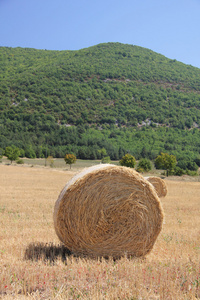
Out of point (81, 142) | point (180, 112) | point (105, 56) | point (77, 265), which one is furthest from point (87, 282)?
point (105, 56)

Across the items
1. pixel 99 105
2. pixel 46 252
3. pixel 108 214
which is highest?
pixel 99 105

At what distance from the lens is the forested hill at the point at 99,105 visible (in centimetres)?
6406

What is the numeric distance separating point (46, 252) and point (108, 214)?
130 cm

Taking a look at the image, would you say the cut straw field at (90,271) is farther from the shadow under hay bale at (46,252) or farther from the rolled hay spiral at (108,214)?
the rolled hay spiral at (108,214)

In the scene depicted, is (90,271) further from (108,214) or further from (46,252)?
(108,214)

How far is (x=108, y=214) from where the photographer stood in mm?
5684

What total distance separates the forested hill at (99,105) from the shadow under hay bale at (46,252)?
5270cm

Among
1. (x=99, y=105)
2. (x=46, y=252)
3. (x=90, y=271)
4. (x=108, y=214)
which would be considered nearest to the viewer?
(x=90, y=271)

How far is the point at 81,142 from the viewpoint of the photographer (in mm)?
65125

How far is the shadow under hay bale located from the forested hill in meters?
52.7

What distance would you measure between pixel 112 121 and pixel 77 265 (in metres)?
71.6

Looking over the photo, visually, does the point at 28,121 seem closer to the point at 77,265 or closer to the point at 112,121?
the point at 112,121

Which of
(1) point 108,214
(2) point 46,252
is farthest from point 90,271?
(1) point 108,214

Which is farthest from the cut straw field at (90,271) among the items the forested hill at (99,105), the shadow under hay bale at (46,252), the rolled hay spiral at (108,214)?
the forested hill at (99,105)
